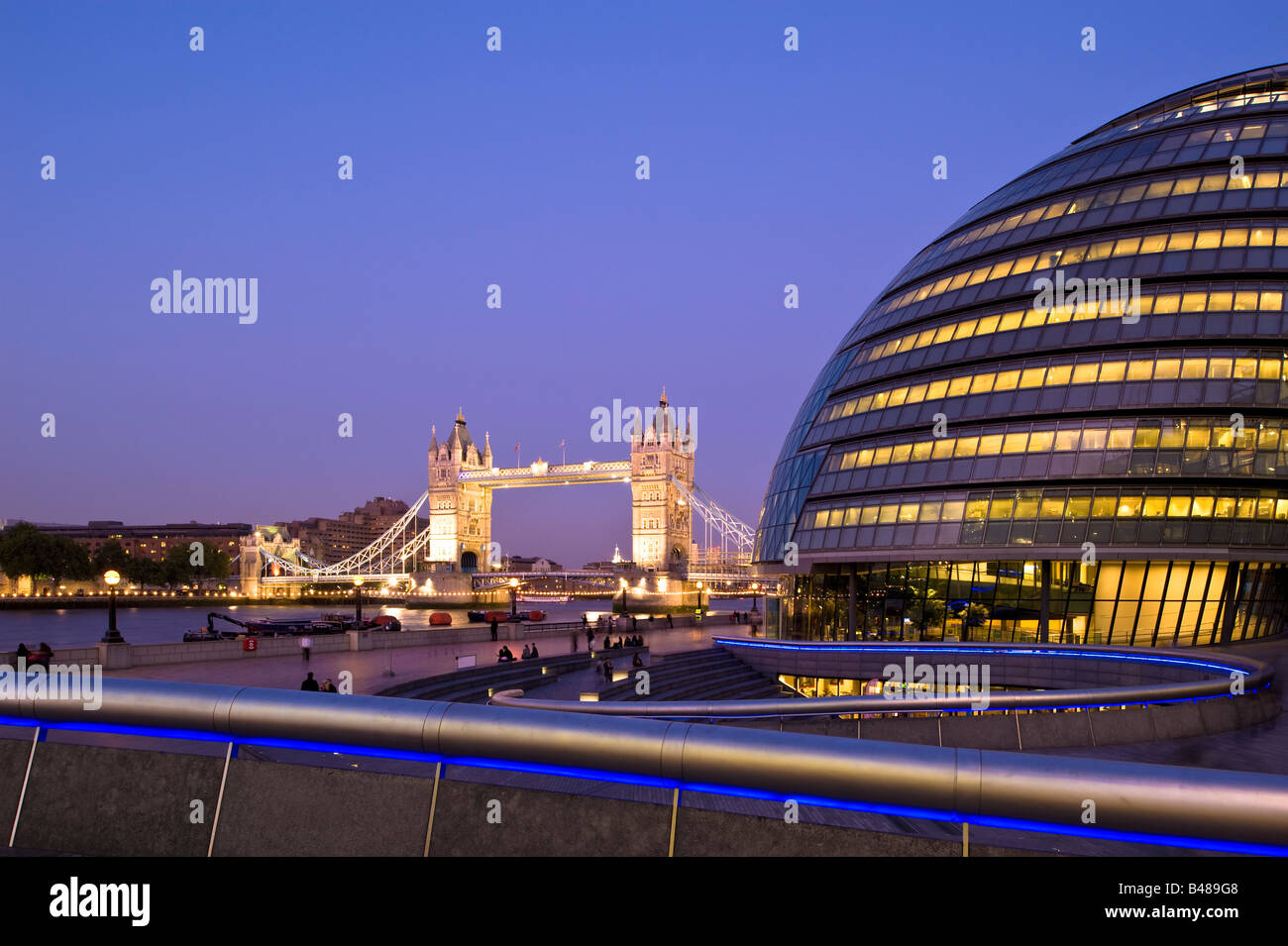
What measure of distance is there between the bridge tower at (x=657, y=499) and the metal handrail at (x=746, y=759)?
176924 mm

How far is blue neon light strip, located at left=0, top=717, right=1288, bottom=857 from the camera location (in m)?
3.99

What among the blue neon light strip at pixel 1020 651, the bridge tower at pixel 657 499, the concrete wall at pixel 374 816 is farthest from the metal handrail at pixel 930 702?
the bridge tower at pixel 657 499

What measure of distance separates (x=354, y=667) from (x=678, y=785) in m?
28.5

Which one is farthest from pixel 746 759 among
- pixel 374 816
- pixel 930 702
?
pixel 930 702

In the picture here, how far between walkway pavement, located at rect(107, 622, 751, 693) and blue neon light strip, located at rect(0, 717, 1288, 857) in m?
14.9

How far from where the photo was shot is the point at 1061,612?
35.3 metres

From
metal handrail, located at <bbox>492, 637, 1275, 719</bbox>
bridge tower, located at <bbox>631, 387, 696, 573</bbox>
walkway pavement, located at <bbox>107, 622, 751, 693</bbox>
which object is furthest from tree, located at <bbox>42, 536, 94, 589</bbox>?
metal handrail, located at <bbox>492, 637, 1275, 719</bbox>

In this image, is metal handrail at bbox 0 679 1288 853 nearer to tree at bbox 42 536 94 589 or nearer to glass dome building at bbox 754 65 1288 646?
glass dome building at bbox 754 65 1288 646

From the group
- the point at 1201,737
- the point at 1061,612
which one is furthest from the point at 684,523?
the point at 1201,737

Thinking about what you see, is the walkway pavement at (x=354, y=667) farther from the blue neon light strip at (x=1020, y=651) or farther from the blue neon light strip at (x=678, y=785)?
the blue neon light strip at (x=678, y=785)

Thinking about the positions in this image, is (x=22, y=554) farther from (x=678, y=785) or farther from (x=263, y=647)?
(x=678, y=785)

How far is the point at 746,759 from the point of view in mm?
4555

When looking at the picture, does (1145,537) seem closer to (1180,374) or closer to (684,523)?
(1180,374)
